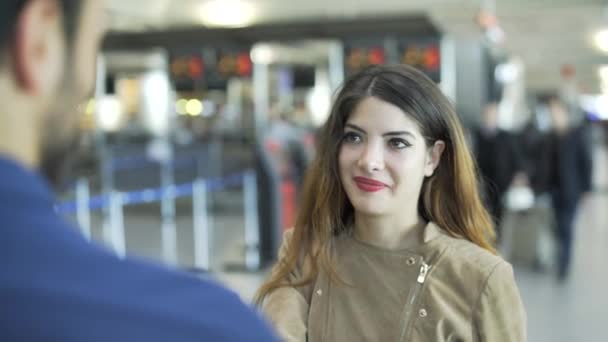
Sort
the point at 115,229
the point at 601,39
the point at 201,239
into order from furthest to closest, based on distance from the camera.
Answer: the point at 601,39 < the point at 201,239 < the point at 115,229

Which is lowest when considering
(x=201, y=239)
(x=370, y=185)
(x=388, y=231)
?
(x=201, y=239)

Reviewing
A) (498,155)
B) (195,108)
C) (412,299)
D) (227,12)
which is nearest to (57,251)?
(412,299)

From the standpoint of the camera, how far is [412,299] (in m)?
1.38

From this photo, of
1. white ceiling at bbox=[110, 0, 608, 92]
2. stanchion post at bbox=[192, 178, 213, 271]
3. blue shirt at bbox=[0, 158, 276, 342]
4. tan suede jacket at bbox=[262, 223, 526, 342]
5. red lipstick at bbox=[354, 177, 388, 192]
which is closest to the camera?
blue shirt at bbox=[0, 158, 276, 342]

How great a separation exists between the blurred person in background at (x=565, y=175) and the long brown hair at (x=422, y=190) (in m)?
5.26

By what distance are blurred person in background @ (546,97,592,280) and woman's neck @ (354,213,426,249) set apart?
5393mm

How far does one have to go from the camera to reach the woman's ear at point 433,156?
1.56m

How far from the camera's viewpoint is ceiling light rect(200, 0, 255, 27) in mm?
12781

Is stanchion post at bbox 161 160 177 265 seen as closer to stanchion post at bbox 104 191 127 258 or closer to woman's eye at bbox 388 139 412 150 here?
stanchion post at bbox 104 191 127 258

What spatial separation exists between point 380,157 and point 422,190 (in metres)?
0.22

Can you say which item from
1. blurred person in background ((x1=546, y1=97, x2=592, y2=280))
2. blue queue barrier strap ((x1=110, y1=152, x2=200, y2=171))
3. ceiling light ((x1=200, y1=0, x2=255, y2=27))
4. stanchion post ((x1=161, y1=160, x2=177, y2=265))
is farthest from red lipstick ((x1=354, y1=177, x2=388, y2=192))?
ceiling light ((x1=200, y1=0, x2=255, y2=27))

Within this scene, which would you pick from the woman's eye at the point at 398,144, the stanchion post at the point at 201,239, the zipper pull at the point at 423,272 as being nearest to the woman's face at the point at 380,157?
the woman's eye at the point at 398,144

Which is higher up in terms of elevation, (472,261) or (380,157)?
(380,157)

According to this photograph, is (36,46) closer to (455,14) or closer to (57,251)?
(57,251)
